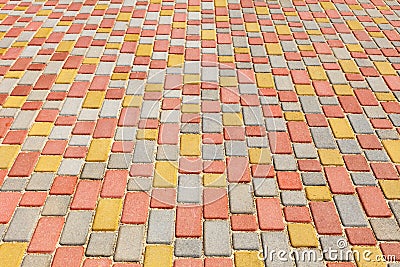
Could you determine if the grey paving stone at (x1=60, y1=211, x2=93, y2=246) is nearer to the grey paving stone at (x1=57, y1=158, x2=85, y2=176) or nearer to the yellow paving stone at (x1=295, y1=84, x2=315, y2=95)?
the grey paving stone at (x1=57, y1=158, x2=85, y2=176)

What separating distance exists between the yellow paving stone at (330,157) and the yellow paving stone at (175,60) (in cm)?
168

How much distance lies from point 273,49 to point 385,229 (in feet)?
7.54

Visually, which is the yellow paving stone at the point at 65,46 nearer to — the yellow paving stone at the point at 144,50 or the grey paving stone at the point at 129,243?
the yellow paving stone at the point at 144,50

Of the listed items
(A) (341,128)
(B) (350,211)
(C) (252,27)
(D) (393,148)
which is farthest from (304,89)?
(B) (350,211)

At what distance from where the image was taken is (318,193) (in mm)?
2713

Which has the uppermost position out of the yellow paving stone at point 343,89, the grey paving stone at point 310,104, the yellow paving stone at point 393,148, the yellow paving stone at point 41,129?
the yellow paving stone at point 41,129

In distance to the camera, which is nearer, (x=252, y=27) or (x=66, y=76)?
(x=66, y=76)

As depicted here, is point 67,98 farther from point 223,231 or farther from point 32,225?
point 223,231

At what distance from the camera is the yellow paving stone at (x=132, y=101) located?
341 centimetres

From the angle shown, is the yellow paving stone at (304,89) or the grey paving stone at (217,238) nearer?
the grey paving stone at (217,238)

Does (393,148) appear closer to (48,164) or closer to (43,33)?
(48,164)

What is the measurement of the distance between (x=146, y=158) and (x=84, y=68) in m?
1.43

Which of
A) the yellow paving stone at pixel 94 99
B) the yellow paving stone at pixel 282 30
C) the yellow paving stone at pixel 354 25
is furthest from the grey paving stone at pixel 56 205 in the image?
the yellow paving stone at pixel 354 25

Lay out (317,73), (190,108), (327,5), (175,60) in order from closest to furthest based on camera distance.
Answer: (190,108) < (317,73) < (175,60) < (327,5)
